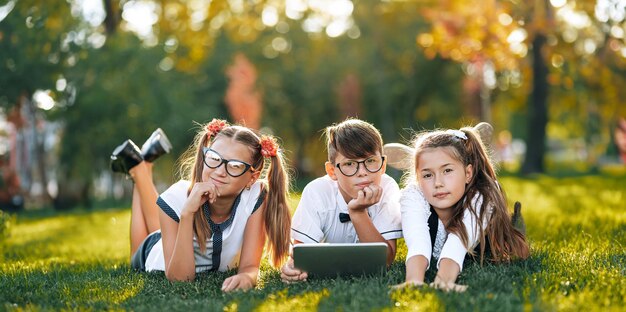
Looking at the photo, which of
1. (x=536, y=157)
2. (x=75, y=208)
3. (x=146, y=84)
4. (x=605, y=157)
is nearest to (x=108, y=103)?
(x=146, y=84)

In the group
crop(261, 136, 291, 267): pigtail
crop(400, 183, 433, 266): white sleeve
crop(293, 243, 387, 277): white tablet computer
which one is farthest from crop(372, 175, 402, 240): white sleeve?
crop(261, 136, 291, 267): pigtail

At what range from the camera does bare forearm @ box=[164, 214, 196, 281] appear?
4234 mm

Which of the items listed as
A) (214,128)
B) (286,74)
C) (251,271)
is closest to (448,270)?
(251,271)

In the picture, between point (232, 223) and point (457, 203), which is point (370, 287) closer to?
point (457, 203)

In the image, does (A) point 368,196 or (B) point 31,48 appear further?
(B) point 31,48

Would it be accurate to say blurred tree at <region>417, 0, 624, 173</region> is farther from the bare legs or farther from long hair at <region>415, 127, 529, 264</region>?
the bare legs

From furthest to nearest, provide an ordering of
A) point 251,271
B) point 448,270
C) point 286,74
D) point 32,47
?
point 286,74, point 32,47, point 251,271, point 448,270

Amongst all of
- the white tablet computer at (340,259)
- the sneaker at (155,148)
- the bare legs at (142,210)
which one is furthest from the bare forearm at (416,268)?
the sneaker at (155,148)

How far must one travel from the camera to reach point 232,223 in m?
4.55

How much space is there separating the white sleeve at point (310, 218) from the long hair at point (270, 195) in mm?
58

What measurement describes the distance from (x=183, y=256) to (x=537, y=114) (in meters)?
17.1

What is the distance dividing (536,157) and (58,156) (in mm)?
13002

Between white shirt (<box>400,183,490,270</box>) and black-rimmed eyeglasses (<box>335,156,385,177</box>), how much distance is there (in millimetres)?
229

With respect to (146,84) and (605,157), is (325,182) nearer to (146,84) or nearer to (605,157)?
(146,84)
